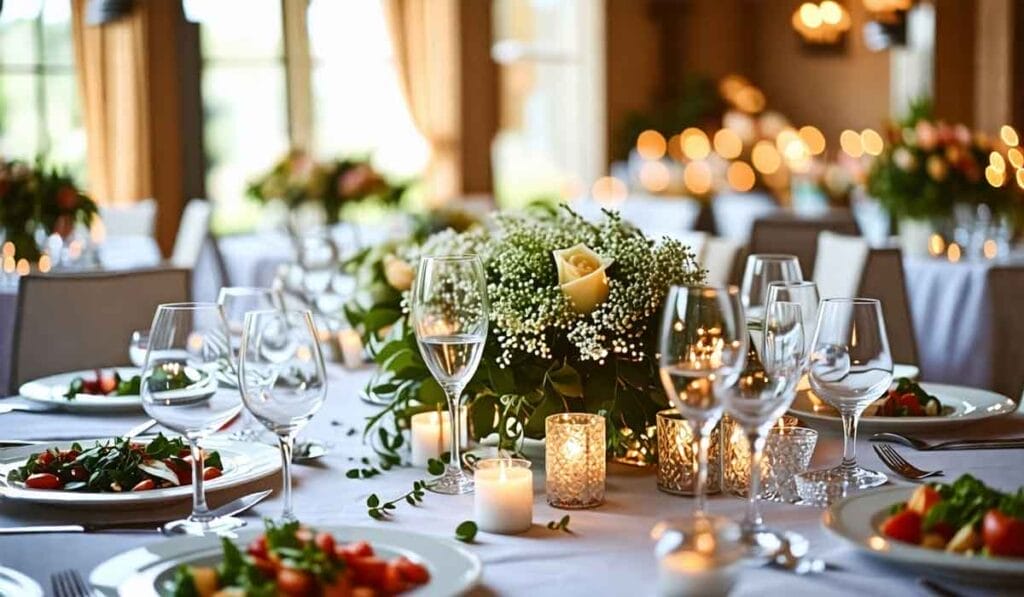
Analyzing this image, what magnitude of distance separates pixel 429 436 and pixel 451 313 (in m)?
0.28

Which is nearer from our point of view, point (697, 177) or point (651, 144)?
point (697, 177)

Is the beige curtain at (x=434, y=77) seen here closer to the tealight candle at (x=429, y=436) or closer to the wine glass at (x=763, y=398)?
the tealight candle at (x=429, y=436)

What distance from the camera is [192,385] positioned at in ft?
5.19

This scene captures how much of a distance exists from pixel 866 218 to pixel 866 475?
5.59 meters

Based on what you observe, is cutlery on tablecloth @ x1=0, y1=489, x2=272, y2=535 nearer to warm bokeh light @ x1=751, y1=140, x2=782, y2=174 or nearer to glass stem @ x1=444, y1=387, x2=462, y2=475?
glass stem @ x1=444, y1=387, x2=462, y2=475

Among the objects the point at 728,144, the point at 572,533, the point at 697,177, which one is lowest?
the point at 572,533

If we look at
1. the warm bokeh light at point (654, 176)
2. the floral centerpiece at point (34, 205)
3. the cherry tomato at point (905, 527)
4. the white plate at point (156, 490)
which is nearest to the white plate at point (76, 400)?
the white plate at point (156, 490)

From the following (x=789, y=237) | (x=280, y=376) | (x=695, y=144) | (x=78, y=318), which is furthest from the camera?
(x=695, y=144)

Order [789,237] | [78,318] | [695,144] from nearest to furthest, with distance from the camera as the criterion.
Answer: [78,318]
[789,237]
[695,144]

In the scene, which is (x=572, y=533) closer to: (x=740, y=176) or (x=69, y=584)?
(x=69, y=584)

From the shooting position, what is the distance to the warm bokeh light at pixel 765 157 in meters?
10.5

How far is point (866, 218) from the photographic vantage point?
23.5 ft

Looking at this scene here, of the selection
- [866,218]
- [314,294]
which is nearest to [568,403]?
[314,294]

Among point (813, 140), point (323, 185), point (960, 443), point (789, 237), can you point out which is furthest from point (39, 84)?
point (960, 443)
